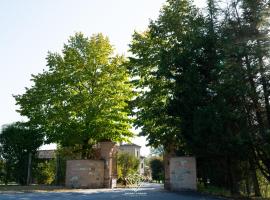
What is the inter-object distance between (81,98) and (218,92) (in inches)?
549

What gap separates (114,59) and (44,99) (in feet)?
24.5

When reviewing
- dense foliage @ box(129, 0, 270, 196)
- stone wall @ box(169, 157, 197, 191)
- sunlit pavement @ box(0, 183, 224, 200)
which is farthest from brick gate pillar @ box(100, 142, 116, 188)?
sunlit pavement @ box(0, 183, 224, 200)

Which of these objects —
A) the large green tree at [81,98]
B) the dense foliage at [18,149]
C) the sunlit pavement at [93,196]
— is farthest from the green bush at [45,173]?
the sunlit pavement at [93,196]

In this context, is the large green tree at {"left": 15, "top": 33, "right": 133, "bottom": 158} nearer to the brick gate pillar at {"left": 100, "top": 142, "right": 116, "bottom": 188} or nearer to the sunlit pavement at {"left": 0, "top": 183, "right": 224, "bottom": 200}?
the brick gate pillar at {"left": 100, "top": 142, "right": 116, "bottom": 188}

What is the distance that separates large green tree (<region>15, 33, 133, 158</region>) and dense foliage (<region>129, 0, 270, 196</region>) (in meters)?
4.31

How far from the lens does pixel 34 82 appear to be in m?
34.0

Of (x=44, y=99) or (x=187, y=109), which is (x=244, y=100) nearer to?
(x=187, y=109)

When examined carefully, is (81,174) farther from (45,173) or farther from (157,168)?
(157,168)

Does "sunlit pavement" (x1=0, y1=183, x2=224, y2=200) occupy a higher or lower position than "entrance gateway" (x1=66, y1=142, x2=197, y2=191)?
lower

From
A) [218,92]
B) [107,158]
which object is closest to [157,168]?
[107,158]

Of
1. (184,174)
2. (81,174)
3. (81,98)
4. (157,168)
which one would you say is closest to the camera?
(184,174)

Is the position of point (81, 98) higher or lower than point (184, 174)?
higher

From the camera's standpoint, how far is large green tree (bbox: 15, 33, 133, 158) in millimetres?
31734

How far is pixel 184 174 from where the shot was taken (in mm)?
26672
